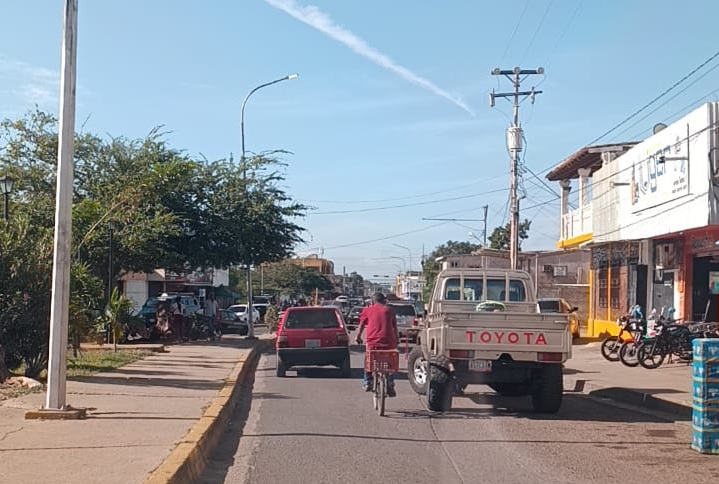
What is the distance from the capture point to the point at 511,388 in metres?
14.7

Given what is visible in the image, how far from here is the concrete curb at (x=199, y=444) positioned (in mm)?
7844

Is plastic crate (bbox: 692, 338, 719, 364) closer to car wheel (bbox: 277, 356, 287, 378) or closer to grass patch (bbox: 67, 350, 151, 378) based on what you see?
grass patch (bbox: 67, 350, 151, 378)

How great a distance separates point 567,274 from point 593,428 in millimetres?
43327

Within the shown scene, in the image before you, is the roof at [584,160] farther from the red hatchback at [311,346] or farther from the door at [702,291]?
the red hatchback at [311,346]

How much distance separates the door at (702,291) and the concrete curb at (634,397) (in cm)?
721

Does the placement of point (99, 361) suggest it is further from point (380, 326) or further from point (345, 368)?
point (380, 326)

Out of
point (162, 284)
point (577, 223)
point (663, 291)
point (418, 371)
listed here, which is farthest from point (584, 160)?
point (162, 284)

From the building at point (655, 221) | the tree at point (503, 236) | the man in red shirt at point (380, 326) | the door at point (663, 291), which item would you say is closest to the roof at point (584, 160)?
the building at point (655, 221)

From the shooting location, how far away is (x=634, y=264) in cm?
2969

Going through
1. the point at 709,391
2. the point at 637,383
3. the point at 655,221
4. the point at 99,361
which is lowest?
the point at 637,383

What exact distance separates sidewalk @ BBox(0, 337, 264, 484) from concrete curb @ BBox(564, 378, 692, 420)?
23.3ft

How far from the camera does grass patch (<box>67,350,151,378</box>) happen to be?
55.8 feet

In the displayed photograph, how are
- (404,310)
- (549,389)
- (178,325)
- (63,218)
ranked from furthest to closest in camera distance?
(404,310) → (178,325) → (549,389) → (63,218)

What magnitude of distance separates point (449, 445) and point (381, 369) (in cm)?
265
